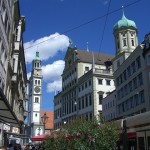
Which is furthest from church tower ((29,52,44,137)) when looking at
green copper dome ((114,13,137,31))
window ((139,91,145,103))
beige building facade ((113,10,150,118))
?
window ((139,91,145,103))

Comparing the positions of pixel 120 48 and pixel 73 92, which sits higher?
pixel 120 48

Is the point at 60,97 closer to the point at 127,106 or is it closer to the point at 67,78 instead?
the point at 67,78

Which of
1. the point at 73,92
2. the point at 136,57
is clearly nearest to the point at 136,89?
the point at 136,57

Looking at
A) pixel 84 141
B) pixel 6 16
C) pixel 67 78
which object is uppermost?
pixel 67 78

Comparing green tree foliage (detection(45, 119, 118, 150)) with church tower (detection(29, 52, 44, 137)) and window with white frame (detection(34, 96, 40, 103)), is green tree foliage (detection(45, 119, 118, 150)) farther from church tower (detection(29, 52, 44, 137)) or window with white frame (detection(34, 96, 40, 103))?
window with white frame (detection(34, 96, 40, 103))

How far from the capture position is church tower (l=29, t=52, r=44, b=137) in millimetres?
130375

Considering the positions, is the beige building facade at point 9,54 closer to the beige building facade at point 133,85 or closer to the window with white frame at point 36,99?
the beige building facade at point 133,85

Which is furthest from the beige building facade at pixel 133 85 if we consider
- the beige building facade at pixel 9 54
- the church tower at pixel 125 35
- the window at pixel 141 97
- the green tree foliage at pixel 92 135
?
the green tree foliage at pixel 92 135

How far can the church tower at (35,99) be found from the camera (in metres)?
130

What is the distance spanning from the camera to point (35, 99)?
132 metres

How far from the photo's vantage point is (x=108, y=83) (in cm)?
7419

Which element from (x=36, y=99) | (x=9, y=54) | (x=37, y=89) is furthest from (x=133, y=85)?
(x=37, y=89)

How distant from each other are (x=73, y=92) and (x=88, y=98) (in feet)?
35.8

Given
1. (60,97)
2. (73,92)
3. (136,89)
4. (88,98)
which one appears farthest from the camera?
(60,97)
